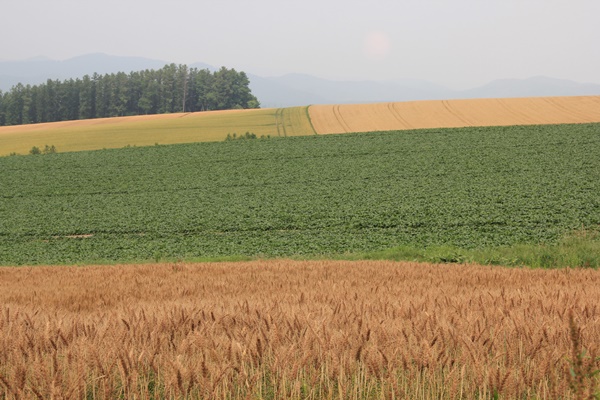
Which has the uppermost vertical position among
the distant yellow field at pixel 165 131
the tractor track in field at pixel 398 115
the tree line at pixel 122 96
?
the tree line at pixel 122 96

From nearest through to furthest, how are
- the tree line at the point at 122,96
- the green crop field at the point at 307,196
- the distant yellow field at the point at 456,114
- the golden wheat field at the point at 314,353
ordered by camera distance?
1. the golden wheat field at the point at 314,353
2. the green crop field at the point at 307,196
3. the distant yellow field at the point at 456,114
4. the tree line at the point at 122,96

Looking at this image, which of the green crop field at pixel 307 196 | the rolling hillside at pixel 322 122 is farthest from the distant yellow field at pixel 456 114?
the green crop field at pixel 307 196

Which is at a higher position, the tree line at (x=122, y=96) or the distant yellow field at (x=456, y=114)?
the tree line at (x=122, y=96)

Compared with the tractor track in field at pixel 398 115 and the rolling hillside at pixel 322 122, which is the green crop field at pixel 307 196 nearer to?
the tractor track in field at pixel 398 115

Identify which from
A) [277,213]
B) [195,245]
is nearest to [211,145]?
[277,213]

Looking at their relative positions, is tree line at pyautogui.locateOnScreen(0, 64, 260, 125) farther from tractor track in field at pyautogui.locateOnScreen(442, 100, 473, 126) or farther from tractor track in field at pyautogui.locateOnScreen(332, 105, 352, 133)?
tractor track in field at pyautogui.locateOnScreen(442, 100, 473, 126)

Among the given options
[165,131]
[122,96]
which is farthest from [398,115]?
[122,96]

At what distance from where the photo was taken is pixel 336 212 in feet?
97.1

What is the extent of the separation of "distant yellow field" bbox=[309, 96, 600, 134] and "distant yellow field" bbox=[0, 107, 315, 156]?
14.6 feet

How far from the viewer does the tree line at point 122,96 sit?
408ft

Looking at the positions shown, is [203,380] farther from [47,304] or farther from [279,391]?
[47,304]

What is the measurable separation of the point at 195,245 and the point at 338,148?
1081 inches

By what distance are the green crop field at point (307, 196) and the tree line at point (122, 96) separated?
243ft

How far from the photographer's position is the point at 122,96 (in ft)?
409
